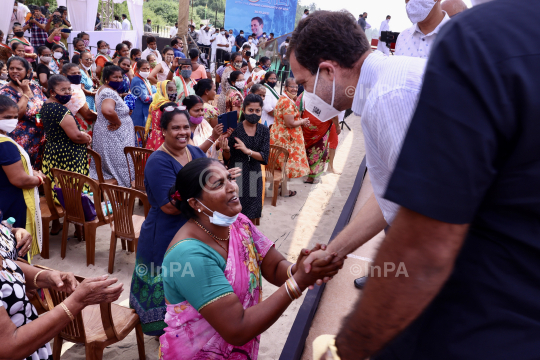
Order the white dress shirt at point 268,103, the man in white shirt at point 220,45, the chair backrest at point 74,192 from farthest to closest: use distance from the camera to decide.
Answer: the man in white shirt at point 220,45 < the white dress shirt at point 268,103 < the chair backrest at point 74,192

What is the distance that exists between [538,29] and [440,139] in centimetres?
24

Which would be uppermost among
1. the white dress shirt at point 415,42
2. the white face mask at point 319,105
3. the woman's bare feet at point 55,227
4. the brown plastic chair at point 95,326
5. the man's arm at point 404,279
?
the white dress shirt at point 415,42

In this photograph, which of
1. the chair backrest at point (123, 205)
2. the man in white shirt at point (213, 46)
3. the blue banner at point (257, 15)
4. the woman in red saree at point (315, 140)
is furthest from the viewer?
the blue banner at point (257, 15)

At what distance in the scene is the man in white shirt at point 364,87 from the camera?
1.11 m

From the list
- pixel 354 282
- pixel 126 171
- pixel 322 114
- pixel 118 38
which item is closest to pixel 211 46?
pixel 118 38

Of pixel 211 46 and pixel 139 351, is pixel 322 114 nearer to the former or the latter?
pixel 139 351

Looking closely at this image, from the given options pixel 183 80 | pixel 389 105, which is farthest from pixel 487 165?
pixel 183 80

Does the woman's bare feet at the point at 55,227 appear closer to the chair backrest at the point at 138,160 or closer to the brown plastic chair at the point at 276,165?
the chair backrest at the point at 138,160

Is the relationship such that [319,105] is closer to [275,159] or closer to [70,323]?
[70,323]

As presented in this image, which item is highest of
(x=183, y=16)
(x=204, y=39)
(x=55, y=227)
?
(x=183, y=16)

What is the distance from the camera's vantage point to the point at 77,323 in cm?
240

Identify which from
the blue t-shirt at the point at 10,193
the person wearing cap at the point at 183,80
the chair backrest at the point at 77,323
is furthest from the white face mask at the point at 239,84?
the chair backrest at the point at 77,323

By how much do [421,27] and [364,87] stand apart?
2838 millimetres

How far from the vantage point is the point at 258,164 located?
16.7ft
